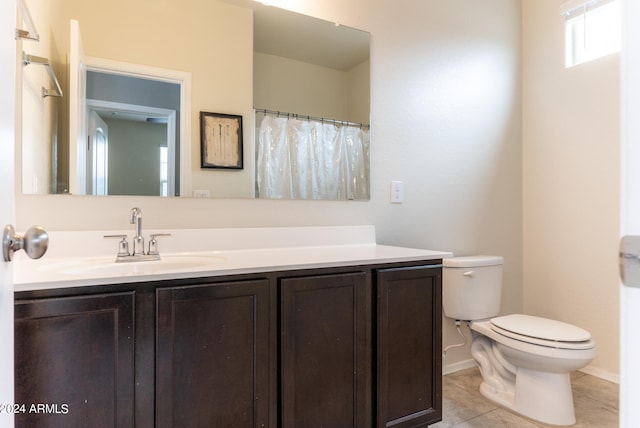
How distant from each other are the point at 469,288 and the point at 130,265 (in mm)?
1731

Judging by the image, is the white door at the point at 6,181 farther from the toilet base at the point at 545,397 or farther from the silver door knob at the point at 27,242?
the toilet base at the point at 545,397

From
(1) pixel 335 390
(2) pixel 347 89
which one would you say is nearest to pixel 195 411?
(1) pixel 335 390

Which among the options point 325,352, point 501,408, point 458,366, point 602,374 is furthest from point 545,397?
point 325,352

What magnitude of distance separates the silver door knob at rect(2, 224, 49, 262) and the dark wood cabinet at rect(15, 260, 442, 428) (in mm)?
327

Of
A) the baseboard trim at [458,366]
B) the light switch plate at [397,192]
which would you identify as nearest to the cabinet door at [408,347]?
the light switch plate at [397,192]

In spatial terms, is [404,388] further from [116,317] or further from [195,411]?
[116,317]

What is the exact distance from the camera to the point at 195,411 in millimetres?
1089

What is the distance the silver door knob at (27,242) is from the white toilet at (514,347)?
1909 mm

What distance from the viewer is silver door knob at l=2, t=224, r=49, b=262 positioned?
66 cm

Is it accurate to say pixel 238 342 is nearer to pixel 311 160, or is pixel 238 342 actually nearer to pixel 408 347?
pixel 408 347

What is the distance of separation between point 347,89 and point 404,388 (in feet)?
4.84

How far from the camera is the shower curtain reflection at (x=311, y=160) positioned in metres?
1.78

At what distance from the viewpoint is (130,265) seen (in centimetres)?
128

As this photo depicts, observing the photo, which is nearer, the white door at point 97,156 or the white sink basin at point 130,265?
the white sink basin at point 130,265
